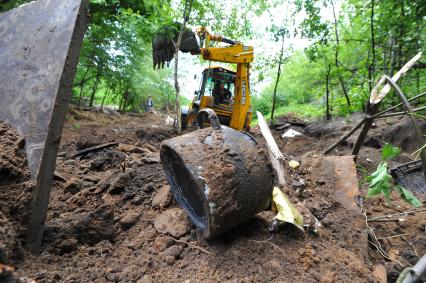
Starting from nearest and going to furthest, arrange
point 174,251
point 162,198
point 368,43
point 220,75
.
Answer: point 174,251
point 162,198
point 368,43
point 220,75

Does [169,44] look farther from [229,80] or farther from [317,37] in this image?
[317,37]

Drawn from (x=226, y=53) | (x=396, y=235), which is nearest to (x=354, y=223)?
(x=396, y=235)

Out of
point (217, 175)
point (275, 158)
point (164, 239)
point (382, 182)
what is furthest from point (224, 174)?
point (275, 158)

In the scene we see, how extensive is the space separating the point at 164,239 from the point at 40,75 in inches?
53.1

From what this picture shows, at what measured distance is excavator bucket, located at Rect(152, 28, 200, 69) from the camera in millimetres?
6527

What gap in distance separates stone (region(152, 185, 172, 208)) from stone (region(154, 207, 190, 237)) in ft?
0.32

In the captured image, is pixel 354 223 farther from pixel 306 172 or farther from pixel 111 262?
pixel 111 262

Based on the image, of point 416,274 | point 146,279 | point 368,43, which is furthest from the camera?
point 368,43

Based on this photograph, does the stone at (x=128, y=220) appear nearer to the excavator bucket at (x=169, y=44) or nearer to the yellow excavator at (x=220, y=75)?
the yellow excavator at (x=220, y=75)

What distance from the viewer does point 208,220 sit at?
64.4 inches

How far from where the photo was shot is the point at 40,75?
171 cm

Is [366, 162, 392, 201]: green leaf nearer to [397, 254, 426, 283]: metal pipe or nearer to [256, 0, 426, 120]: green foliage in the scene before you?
[397, 254, 426, 283]: metal pipe

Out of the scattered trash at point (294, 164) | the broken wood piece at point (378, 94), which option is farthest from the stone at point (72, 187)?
the broken wood piece at point (378, 94)

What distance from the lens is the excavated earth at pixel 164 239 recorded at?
4.98 ft
